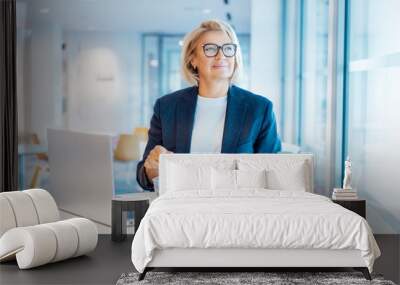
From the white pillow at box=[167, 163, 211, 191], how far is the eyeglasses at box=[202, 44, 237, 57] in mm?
1346

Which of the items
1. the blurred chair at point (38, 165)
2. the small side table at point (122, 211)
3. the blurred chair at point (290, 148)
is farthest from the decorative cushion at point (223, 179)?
the blurred chair at point (38, 165)

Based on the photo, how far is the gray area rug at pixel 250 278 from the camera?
532cm

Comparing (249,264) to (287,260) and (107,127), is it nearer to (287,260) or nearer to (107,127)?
(287,260)

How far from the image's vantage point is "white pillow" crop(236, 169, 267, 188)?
679 centimetres

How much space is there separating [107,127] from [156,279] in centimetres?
299

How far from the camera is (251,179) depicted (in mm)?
6801

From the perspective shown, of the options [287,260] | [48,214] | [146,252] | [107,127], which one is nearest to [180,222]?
[146,252]

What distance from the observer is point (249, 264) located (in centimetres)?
542

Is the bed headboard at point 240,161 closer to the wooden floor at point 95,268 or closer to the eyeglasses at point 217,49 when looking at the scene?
the wooden floor at point 95,268

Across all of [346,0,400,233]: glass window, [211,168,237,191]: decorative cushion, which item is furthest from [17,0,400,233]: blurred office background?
[211,168,237,191]: decorative cushion

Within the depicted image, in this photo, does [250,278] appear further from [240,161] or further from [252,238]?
[240,161]

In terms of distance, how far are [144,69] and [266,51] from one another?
130 centimetres

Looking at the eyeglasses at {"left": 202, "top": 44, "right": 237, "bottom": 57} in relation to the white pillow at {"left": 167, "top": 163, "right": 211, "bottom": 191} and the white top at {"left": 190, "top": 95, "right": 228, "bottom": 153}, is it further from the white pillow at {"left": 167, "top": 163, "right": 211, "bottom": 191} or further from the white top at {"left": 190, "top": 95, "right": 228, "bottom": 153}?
the white pillow at {"left": 167, "top": 163, "right": 211, "bottom": 191}

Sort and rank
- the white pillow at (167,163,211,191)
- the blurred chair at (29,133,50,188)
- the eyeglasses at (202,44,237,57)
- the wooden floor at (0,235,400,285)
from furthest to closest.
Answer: the blurred chair at (29,133,50,188) < the eyeglasses at (202,44,237,57) < the white pillow at (167,163,211,191) < the wooden floor at (0,235,400,285)
